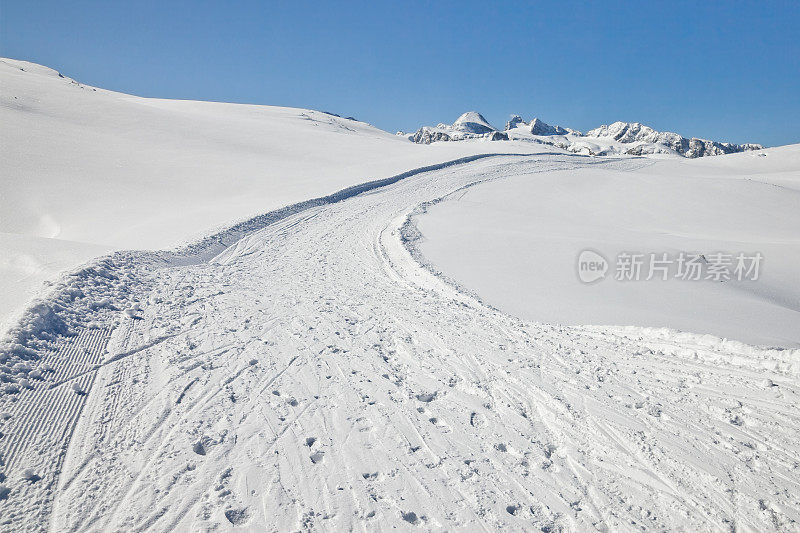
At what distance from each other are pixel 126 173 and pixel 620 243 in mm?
24478

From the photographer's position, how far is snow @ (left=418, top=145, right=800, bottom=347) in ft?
25.2

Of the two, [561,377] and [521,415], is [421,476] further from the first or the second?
[561,377]

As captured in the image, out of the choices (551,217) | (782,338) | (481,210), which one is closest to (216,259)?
(481,210)

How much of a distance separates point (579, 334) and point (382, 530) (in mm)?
4935

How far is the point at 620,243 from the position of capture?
41.4 ft

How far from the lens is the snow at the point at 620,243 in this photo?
768 cm

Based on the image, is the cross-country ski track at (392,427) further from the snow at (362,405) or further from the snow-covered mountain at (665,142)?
the snow-covered mountain at (665,142)

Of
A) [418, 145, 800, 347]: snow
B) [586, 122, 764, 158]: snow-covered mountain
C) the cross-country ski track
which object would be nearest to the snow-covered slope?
the cross-country ski track

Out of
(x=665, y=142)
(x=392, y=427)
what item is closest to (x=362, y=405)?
(x=392, y=427)

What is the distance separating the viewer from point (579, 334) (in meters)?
6.77

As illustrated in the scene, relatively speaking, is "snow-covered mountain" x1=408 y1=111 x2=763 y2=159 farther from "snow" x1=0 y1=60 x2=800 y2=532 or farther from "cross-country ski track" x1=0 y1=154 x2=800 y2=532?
"cross-country ski track" x1=0 y1=154 x2=800 y2=532

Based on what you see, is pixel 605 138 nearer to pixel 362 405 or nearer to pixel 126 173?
pixel 126 173

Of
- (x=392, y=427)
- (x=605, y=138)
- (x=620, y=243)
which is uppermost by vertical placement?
(x=605, y=138)

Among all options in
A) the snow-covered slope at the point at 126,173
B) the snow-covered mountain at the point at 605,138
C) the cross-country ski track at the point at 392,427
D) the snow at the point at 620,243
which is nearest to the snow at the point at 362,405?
the cross-country ski track at the point at 392,427
